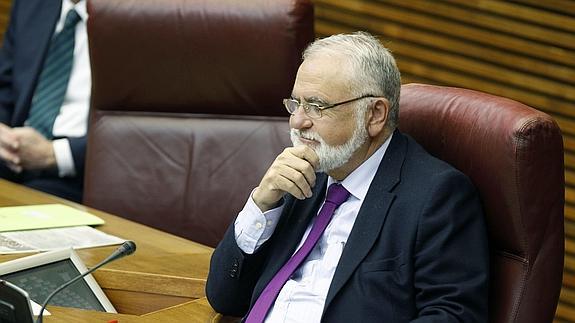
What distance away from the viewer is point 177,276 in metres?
2.44

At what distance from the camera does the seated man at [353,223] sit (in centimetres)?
206

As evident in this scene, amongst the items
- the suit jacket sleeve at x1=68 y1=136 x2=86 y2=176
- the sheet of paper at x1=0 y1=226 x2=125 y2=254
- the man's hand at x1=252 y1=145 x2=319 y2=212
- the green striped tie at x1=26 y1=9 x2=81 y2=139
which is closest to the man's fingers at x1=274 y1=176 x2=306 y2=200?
the man's hand at x1=252 y1=145 x2=319 y2=212

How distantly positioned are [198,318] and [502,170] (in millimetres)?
700

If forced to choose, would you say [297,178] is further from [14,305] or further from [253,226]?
[14,305]

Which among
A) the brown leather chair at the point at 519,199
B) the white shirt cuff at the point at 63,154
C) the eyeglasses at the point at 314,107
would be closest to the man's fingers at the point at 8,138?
the white shirt cuff at the point at 63,154

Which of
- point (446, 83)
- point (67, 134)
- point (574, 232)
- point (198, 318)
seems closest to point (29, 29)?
point (67, 134)

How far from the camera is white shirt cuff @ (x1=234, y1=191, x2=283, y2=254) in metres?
2.30

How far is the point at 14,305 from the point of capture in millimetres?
1822

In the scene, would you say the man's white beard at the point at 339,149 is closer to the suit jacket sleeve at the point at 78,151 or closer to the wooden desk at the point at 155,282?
the wooden desk at the point at 155,282

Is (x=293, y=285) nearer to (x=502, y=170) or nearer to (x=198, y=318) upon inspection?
(x=198, y=318)

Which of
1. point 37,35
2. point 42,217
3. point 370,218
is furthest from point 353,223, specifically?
point 37,35

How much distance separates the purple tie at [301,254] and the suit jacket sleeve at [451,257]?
10.0 inches

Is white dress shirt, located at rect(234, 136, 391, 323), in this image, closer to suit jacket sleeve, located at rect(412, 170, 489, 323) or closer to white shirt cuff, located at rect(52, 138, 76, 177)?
suit jacket sleeve, located at rect(412, 170, 489, 323)

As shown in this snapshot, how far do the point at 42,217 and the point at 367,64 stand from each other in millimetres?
1033
